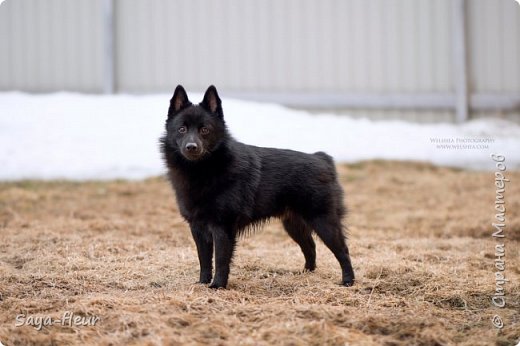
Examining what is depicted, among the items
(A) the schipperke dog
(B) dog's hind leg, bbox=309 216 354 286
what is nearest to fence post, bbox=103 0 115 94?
(A) the schipperke dog

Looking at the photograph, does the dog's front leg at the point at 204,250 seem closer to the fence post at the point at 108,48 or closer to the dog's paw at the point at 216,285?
the dog's paw at the point at 216,285

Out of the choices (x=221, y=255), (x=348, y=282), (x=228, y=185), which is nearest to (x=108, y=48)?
(x=228, y=185)

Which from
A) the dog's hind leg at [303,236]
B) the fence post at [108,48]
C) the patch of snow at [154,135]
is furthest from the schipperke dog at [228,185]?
the fence post at [108,48]

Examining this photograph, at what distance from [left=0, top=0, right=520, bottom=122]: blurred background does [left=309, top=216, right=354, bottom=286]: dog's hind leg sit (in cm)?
608

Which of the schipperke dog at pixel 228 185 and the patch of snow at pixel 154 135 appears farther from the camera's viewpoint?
the patch of snow at pixel 154 135

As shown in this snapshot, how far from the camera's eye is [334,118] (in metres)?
10.8

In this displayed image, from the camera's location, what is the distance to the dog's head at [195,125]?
465cm

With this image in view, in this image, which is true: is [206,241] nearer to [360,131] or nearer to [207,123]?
[207,123]

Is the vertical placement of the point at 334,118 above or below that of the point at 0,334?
above

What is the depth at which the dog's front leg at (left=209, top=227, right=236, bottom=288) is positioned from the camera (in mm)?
4688

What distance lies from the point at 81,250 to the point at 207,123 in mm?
2187

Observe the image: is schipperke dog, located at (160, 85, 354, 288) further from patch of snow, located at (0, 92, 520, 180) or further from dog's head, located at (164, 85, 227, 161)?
patch of snow, located at (0, 92, 520, 180)

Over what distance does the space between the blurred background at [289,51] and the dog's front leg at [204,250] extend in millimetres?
6258

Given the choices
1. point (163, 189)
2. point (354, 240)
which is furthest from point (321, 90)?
point (354, 240)
